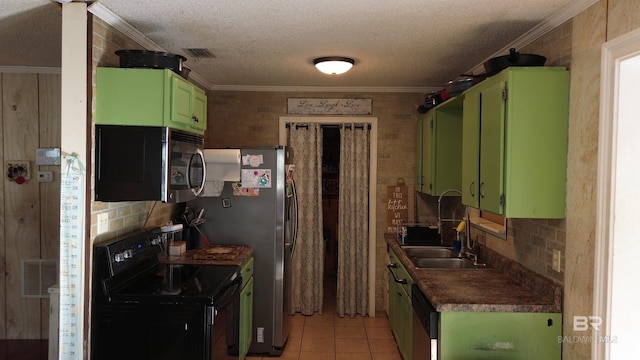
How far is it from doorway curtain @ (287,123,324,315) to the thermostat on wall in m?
2.13

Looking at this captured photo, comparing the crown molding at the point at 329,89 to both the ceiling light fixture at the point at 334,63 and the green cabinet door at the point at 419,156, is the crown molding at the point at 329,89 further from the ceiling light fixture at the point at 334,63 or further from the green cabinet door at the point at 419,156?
the ceiling light fixture at the point at 334,63

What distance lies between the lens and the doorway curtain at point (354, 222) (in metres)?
4.65

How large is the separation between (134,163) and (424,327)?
1.84m

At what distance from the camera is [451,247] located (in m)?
3.81

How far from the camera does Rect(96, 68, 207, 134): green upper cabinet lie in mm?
2414

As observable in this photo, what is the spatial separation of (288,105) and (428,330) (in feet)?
9.69

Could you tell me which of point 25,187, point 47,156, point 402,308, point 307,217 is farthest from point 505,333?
point 25,187

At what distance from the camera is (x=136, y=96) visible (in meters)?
2.44

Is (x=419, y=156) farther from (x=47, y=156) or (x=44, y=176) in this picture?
(x=44, y=176)

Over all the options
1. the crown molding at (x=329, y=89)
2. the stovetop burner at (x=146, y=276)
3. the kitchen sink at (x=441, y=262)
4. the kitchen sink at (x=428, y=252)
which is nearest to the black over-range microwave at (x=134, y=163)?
the stovetop burner at (x=146, y=276)

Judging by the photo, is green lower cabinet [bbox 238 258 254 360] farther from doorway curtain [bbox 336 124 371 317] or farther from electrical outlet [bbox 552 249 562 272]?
electrical outlet [bbox 552 249 562 272]

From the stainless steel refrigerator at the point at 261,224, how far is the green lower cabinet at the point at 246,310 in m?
0.12

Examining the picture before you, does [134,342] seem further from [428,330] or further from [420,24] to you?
[420,24]

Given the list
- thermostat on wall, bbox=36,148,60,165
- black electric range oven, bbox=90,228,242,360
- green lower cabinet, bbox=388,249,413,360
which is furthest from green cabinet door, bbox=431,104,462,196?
thermostat on wall, bbox=36,148,60,165
